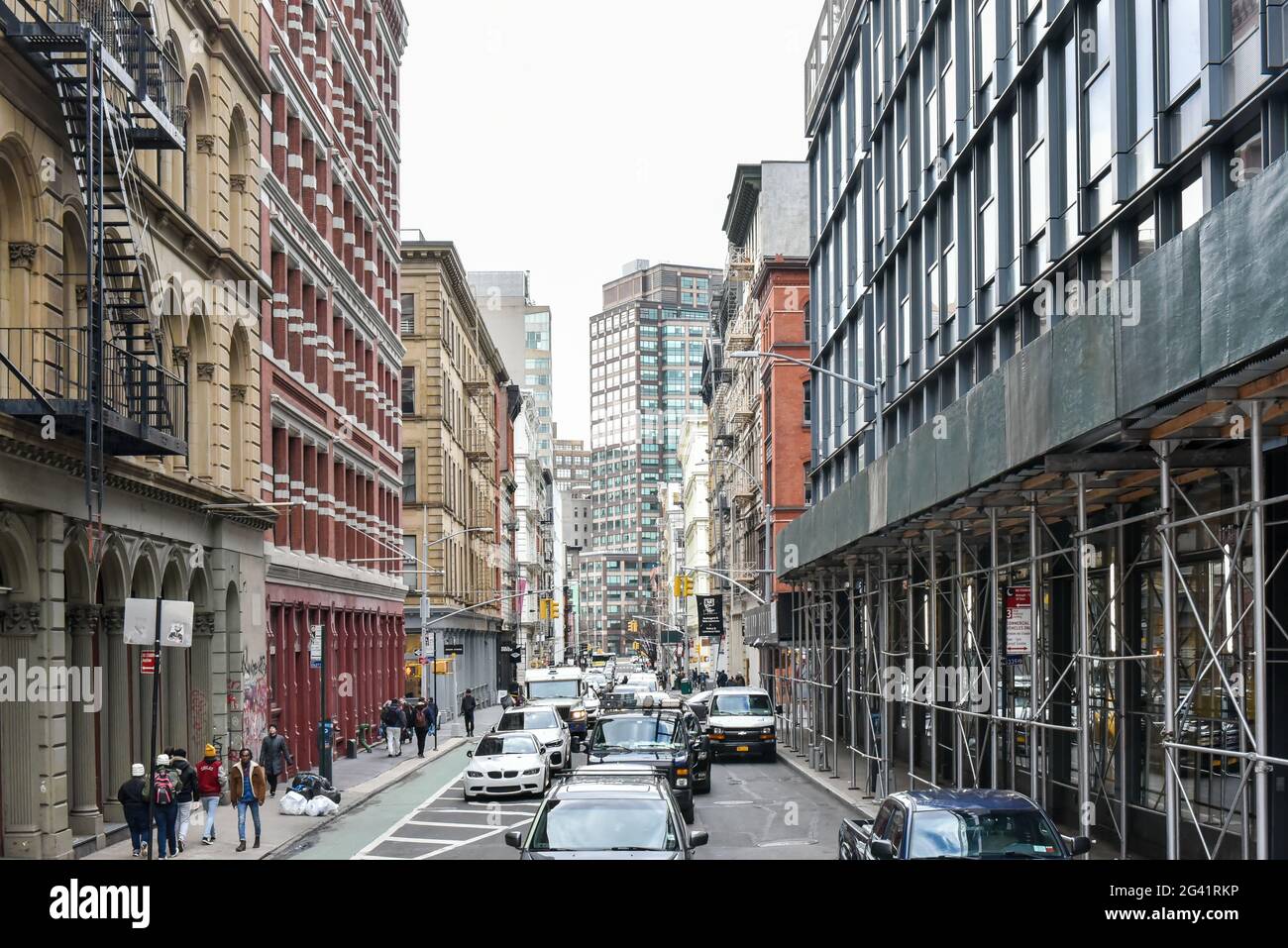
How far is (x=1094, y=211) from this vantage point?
21.7m

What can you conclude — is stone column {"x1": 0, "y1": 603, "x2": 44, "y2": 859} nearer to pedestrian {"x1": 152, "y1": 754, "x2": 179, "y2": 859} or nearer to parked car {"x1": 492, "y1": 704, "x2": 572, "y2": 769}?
pedestrian {"x1": 152, "y1": 754, "x2": 179, "y2": 859}

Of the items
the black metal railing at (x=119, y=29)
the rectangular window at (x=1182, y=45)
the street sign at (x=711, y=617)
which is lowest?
the street sign at (x=711, y=617)

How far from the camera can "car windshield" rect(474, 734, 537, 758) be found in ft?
104

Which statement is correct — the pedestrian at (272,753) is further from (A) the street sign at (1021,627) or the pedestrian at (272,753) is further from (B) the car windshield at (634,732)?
(A) the street sign at (1021,627)

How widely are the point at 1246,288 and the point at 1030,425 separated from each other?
18.1ft

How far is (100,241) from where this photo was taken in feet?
66.0

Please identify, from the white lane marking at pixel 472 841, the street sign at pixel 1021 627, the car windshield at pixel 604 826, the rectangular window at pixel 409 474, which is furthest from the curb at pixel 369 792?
the rectangular window at pixel 409 474

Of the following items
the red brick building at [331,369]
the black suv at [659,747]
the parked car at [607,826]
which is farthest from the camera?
the red brick building at [331,369]

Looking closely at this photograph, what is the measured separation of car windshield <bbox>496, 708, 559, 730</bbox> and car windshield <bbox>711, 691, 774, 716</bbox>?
820cm

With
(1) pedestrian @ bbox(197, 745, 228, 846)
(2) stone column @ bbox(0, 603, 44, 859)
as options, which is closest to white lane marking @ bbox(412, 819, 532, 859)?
(1) pedestrian @ bbox(197, 745, 228, 846)

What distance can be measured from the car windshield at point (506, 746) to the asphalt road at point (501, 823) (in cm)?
108

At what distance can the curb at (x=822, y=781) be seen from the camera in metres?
27.3

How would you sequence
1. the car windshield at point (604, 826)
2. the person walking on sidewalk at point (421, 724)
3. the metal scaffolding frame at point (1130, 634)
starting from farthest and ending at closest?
the person walking on sidewalk at point (421, 724) → the car windshield at point (604, 826) → the metal scaffolding frame at point (1130, 634)
